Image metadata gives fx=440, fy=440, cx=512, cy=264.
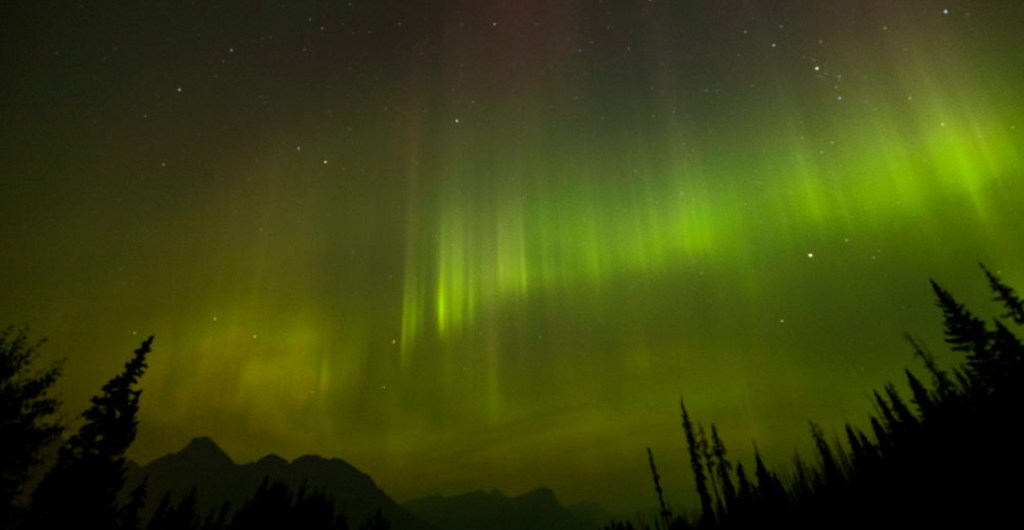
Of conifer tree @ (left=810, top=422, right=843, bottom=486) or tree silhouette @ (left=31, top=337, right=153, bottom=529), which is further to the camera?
conifer tree @ (left=810, top=422, right=843, bottom=486)

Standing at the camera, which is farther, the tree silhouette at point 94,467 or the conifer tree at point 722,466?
the conifer tree at point 722,466

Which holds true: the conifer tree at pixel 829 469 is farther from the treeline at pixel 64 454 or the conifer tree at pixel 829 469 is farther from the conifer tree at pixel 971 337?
the treeline at pixel 64 454

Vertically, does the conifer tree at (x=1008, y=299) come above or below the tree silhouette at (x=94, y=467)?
above

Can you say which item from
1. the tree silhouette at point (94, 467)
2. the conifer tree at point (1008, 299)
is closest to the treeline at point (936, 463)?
the conifer tree at point (1008, 299)

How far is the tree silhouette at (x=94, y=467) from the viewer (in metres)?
23.9

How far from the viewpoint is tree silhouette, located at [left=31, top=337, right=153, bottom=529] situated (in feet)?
78.4

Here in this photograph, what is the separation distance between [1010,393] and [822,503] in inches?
1046

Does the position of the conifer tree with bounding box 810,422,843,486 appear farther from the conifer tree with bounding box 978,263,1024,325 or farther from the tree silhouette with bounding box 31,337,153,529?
the tree silhouette with bounding box 31,337,153,529

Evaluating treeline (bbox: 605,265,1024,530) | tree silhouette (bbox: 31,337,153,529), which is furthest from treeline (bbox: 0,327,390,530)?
treeline (bbox: 605,265,1024,530)

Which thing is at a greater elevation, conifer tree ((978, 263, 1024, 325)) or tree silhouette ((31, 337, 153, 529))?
conifer tree ((978, 263, 1024, 325))

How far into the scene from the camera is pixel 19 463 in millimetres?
21484

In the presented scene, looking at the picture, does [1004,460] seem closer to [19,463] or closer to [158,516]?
[19,463]

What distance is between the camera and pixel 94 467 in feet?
80.8

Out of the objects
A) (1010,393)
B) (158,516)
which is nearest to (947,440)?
(1010,393)
